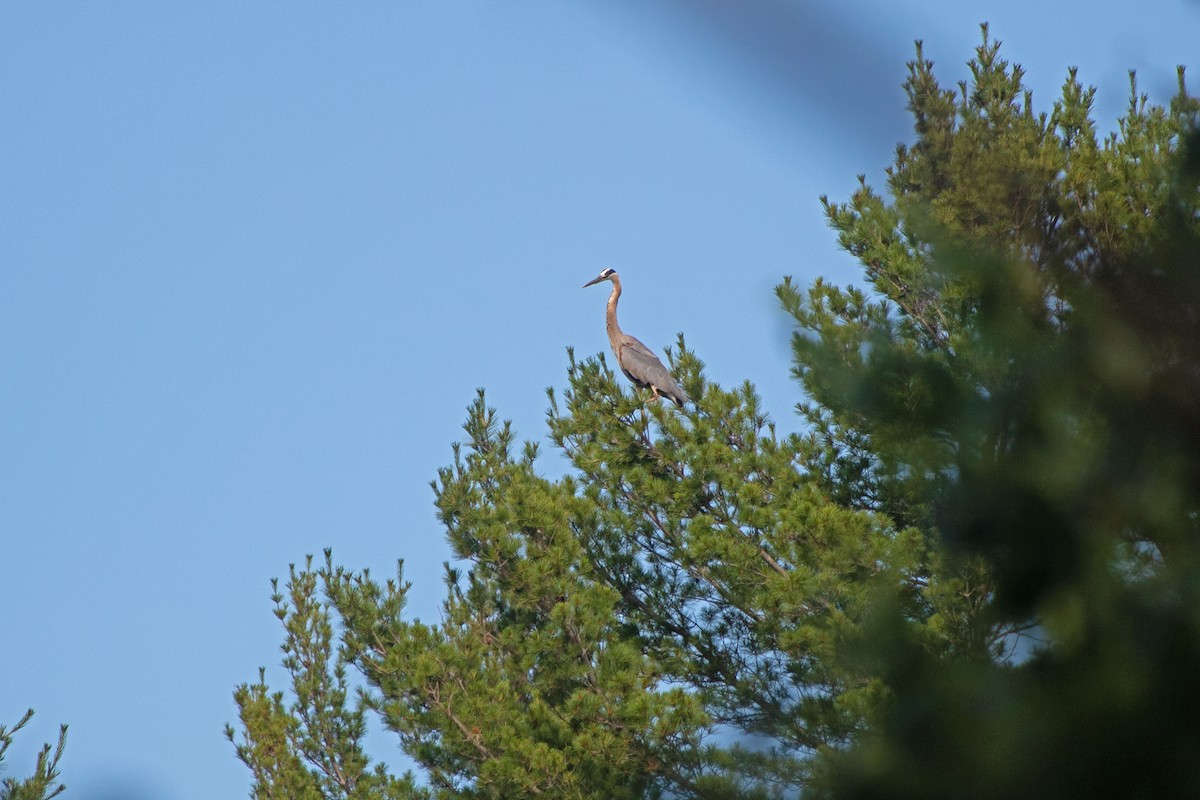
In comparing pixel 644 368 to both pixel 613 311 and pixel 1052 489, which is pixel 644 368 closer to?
pixel 613 311

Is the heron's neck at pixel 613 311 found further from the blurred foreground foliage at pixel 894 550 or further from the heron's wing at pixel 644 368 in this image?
the blurred foreground foliage at pixel 894 550

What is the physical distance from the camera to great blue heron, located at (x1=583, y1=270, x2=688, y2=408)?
51.7ft

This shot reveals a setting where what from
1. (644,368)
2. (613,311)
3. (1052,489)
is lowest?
(1052,489)

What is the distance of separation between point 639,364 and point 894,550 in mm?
11919

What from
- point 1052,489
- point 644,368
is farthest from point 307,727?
point 1052,489

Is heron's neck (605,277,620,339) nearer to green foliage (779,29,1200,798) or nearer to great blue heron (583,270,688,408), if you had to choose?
great blue heron (583,270,688,408)

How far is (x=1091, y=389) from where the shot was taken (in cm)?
257

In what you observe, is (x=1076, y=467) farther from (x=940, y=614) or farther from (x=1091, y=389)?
(x=940, y=614)

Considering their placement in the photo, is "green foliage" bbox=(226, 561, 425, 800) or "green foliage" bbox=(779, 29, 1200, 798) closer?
"green foliage" bbox=(779, 29, 1200, 798)

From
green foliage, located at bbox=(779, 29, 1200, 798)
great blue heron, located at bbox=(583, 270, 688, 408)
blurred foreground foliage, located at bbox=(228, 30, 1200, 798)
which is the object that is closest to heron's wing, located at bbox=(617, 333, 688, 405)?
great blue heron, located at bbox=(583, 270, 688, 408)

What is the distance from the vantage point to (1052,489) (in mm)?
2561

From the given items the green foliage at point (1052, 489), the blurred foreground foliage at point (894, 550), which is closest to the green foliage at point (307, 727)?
the blurred foreground foliage at point (894, 550)

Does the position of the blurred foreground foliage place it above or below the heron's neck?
below

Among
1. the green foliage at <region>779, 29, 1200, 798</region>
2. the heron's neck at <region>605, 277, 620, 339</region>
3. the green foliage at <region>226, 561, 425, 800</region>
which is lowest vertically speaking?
the green foliage at <region>779, 29, 1200, 798</region>
